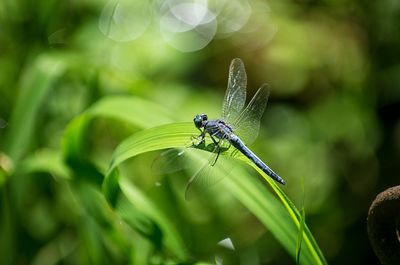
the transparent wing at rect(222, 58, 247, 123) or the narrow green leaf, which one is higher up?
the transparent wing at rect(222, 58, 247, 123)

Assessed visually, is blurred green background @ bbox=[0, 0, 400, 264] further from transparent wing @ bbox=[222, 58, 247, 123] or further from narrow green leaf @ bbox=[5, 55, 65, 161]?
transparent wing @ bbox=[222, 58, 247, 123]

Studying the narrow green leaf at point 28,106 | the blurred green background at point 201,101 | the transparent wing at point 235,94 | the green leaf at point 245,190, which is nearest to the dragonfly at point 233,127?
the transparent wing at point 235,94

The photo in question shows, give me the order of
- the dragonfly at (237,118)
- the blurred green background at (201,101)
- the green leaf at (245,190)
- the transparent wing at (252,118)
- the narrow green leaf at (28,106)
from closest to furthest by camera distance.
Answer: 1. the green leaf at (245,190)
2. the dragonfly at (237,118)
3. the transparent wing at (252,118)
4. the narrow green leaf at (28,106)
5. the blurred green background at (201,101)

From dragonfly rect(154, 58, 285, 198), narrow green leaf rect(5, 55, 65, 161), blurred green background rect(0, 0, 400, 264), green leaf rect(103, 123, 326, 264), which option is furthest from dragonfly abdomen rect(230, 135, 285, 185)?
narrow green leaf rect(5, 55, 65, 161)

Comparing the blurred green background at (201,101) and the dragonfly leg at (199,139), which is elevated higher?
the dragonfly leg at (199,139)

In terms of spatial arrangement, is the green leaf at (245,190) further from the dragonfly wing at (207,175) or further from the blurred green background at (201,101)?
the blurred green background at (201,101)

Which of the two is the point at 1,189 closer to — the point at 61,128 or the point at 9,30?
the point at 61,128

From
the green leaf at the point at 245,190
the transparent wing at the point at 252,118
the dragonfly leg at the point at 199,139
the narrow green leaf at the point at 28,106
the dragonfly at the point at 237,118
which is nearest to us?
the green leaf at the point at 245,190
